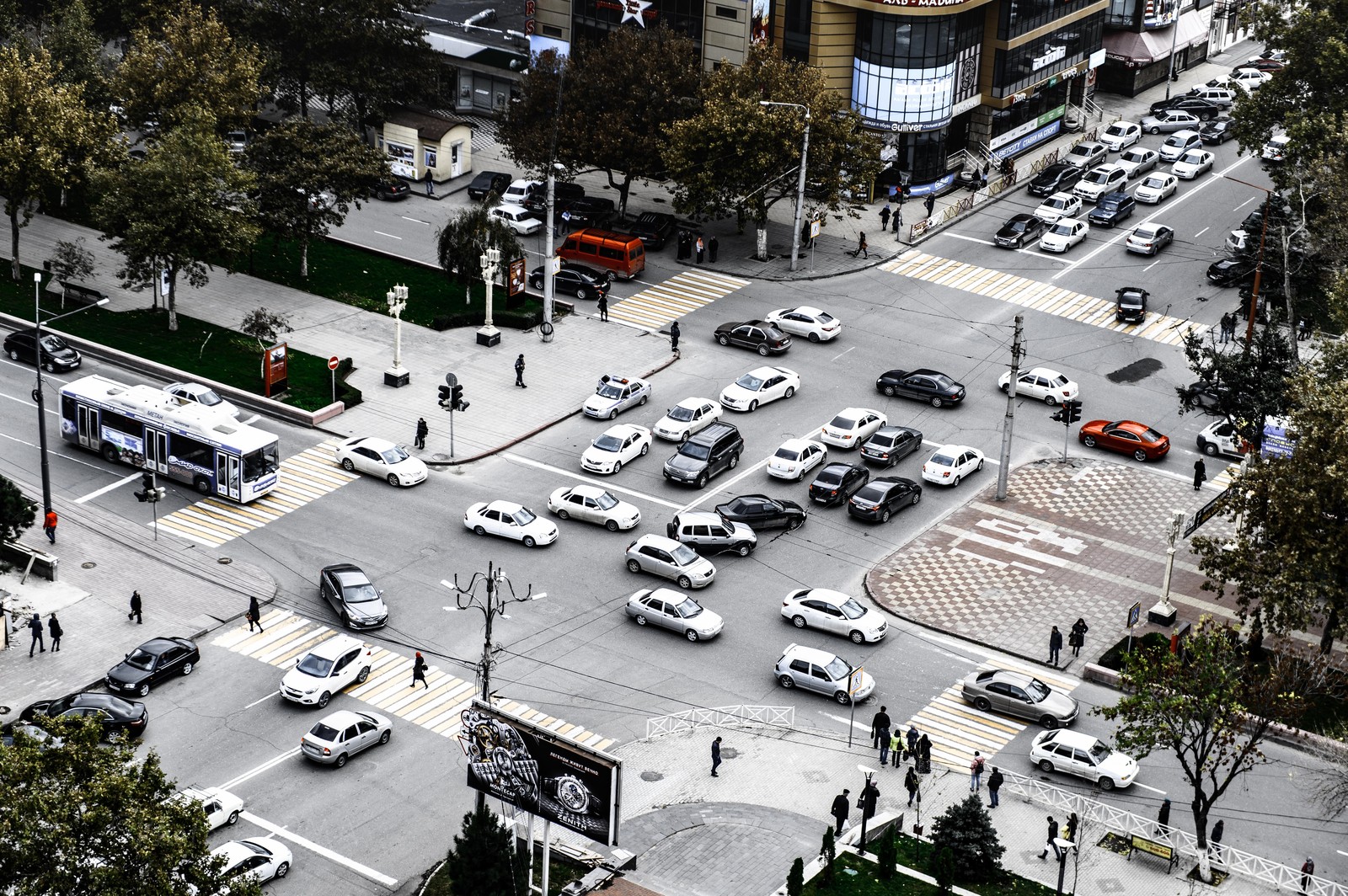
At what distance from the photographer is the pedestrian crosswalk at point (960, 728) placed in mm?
54875

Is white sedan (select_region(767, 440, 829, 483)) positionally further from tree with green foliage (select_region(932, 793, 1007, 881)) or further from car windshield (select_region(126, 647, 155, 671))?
car windshield (select_region(126, 647, 155, 671))

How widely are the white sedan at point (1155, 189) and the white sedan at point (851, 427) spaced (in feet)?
113

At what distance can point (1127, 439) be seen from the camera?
74438 mm

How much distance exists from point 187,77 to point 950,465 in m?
43.3

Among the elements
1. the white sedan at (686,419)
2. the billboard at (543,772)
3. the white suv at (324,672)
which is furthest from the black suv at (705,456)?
the billboard at (543,772)

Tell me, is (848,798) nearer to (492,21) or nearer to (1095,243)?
(1095,243)

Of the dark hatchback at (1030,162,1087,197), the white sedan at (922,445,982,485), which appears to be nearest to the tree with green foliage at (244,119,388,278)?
the white sedan at (922,445,982,485)

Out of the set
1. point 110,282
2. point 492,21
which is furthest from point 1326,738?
point 492,21

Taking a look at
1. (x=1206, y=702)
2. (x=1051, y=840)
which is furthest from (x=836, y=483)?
(x=1206, y=702)

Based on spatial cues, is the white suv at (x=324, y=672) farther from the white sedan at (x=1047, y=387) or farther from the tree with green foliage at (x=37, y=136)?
the tree with green foliage at (x=37, y=136)

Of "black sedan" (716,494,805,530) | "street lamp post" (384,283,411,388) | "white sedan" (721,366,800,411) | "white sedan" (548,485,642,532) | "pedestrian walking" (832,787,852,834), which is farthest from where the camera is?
"white sedan" (721,366,800,411)

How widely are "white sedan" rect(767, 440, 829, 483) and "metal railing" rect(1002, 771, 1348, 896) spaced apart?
788 inches

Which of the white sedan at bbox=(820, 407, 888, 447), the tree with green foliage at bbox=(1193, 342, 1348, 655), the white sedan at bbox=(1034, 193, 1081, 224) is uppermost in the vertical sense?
the tree with green foliage at bbox=(1193, 342, 1348, 655)

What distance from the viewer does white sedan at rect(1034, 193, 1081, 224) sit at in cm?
9725
